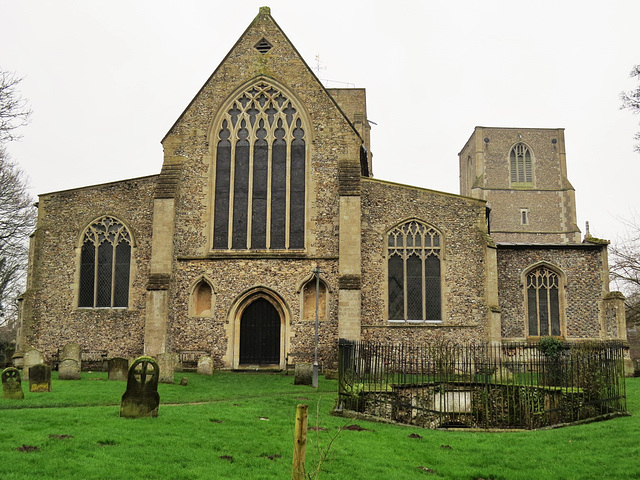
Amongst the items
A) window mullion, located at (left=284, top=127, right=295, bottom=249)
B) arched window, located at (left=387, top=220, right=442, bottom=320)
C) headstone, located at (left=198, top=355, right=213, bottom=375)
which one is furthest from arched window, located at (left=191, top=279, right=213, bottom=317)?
arched window, located at (left=387, top=220, right=442, bottom=320)

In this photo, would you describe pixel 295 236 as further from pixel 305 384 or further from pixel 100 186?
pixel 100 186

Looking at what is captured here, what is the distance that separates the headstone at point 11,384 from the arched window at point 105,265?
1011 cm

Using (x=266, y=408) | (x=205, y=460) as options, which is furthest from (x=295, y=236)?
(x=205, y=460)

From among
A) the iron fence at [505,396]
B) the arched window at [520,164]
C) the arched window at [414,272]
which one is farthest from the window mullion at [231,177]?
the arched window at [520,164]

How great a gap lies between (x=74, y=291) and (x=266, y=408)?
545 inches

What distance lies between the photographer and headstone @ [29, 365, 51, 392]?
15570 mm

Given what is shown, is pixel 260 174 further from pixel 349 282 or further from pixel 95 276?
pixel 95 276

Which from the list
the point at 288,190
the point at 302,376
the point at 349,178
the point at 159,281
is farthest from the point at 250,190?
the point at 302,376

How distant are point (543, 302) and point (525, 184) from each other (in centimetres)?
4051

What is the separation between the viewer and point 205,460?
919 cm

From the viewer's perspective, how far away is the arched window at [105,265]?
24.5 meters

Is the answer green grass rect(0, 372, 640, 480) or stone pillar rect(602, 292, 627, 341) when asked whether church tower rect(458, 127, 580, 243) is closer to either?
stone pillar rect(602, 292, 627, 341)

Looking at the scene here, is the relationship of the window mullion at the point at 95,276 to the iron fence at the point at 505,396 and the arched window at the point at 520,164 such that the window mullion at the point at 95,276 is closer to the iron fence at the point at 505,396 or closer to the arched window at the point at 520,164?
the iron fence at the point at 505,396

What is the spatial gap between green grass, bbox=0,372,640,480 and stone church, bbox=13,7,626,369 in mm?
8955
